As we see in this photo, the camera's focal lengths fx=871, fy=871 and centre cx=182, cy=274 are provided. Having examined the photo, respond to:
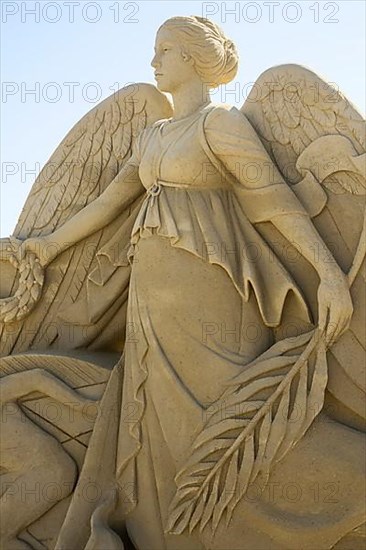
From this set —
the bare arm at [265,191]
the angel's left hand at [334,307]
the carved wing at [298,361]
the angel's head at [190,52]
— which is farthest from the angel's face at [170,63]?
the angel's left hand at [334,307]

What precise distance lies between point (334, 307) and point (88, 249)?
4.84 feet

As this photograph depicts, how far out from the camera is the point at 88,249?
4633 millimetres

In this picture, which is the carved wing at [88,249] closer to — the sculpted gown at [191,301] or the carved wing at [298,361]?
the sculpted gown at [191,301]

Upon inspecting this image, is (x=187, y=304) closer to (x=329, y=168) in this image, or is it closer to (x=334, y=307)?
(x=334, y=307)

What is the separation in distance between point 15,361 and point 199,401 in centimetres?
115

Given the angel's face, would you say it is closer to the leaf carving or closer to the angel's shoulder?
the angel's shoulder

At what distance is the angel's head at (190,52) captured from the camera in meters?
4.16

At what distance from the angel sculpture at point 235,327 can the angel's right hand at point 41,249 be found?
50 centimetres

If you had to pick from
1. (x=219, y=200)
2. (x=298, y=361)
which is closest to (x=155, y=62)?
(x=219, y=200)

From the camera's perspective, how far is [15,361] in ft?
14.9

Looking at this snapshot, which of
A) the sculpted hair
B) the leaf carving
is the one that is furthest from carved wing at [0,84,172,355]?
the leaf carving

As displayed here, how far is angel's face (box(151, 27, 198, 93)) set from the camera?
164 inches

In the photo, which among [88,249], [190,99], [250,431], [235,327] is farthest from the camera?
[88,249]

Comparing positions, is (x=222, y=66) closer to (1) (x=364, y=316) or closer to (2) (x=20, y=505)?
(1) (x=364, y=316)
